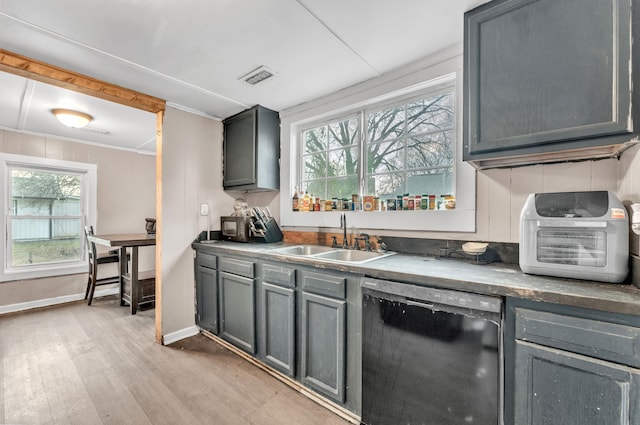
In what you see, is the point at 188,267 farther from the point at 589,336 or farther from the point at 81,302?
the point at 589,336

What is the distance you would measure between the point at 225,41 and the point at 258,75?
0.43 metres

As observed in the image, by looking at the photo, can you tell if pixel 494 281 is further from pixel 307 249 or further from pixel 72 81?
pixel 72 81

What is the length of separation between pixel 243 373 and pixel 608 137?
2.52 meters

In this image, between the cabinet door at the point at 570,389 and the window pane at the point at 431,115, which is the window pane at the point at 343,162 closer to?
the window pane at the point at 431,115

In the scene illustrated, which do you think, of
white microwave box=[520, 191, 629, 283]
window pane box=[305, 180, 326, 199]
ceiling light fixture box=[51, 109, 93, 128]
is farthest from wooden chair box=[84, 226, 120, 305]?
white microwave box=[520, 191, 629, 283]

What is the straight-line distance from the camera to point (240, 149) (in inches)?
115

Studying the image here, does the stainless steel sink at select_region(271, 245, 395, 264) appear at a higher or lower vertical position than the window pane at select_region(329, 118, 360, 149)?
lower

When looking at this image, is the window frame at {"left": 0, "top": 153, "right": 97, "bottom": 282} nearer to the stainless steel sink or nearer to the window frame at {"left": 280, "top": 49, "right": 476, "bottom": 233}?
the window frame at {"left": 280, "top": 49, "right": 476, "bottom": 233}

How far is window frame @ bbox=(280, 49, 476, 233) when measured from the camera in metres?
1.81

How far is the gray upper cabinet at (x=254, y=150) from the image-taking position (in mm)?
2752

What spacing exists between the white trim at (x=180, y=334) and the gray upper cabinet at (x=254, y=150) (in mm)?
1490

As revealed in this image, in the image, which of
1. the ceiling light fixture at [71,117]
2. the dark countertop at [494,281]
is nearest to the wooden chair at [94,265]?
the ceiling light fixture at [71,117]

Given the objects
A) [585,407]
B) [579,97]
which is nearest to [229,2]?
[579,97]

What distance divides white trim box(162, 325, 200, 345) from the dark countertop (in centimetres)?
161
